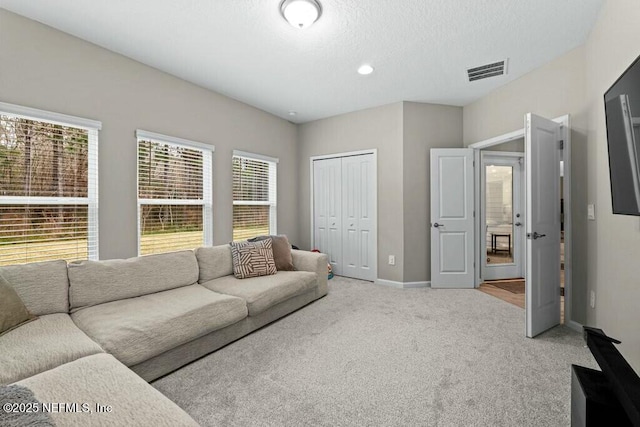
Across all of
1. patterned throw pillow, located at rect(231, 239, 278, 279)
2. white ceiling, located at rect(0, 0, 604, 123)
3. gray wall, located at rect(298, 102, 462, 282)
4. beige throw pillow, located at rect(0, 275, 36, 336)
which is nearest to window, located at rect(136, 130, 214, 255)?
patterned throw pillow, located at rect(231, 239, 278, 279)

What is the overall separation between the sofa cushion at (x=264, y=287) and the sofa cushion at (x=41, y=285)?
3.52 ft

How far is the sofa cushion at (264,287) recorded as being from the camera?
264 cm

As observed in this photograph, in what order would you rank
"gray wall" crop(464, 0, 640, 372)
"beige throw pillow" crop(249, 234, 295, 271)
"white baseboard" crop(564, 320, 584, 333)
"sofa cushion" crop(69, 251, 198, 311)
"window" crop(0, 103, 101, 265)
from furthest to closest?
"beige throw pillow" crop(249, 234, 295, 271) → "white baseboard" crop(564, 320, 584, 333) → "window" crop(0, 103, 101, 265) → "sofa cushion" crop(69, 251, 198, 311) → "gray wall" crop(464, 0, 640, 372)

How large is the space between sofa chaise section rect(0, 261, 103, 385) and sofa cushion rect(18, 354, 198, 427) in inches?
6.6

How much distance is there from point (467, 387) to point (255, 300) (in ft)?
5.65

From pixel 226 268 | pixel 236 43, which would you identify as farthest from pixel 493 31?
pixel 226 268

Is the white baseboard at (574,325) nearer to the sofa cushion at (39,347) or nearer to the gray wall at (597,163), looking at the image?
the gray wall at (597,163)

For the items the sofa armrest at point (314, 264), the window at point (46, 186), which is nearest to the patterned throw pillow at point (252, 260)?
the sofa armrest at point (314, 264)

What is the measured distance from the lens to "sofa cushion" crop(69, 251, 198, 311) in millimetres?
2180

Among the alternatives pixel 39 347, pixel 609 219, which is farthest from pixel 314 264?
pixel 609 219

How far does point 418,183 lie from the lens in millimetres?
4250

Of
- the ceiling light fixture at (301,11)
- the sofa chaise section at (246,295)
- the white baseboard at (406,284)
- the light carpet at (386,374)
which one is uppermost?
the ceiling light fixture at (301,11)

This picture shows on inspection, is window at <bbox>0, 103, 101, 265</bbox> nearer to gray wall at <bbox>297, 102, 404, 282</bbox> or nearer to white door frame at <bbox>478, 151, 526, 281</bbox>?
gray wall at <bbox>297, 102, 404, 282</bbox>

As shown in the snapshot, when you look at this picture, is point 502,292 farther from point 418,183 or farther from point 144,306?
point 144,306
